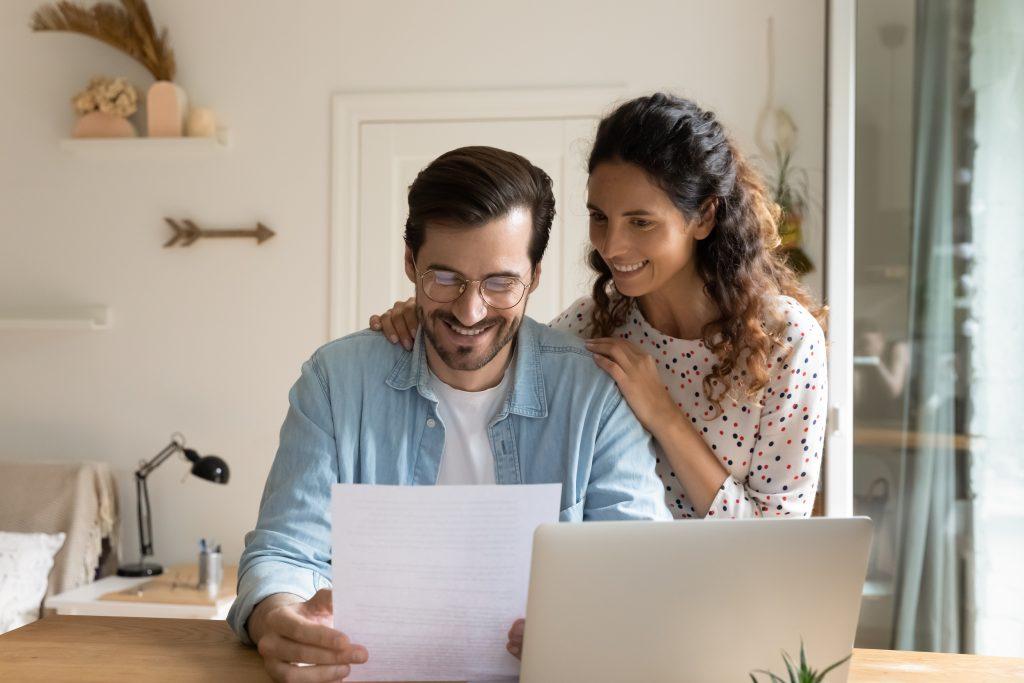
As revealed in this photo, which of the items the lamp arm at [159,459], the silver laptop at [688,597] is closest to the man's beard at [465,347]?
the silver laptop at [688,597]

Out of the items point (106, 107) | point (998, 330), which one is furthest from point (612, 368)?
point (106, 107)

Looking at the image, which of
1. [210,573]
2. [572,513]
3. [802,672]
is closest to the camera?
[802,672]

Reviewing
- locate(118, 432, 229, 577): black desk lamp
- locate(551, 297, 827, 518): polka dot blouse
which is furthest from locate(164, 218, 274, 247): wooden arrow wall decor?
locate(551, 297, 827, 518): polka dot blouse

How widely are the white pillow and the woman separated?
200 centimetres

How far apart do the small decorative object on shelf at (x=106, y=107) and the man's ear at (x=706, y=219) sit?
8.09ft

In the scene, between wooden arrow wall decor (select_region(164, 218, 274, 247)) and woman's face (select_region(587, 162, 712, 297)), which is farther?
wooden arrow wall decor (select_region(164, 218, 274, 247))

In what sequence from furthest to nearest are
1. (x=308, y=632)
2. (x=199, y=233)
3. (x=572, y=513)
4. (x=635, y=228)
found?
(x=199, y=233) → (x=635, y=228) → (x=572, y=513) → (x=308, y=632)

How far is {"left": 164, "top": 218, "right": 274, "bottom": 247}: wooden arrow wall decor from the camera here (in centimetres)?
347

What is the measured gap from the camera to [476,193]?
1.43 m

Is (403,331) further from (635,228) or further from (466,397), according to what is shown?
(635,228)

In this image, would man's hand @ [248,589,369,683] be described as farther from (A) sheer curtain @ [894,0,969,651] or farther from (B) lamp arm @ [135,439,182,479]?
(B) lamp arm @ [135,439,182,479]

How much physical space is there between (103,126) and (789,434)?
2741mm

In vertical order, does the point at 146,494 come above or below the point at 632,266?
below

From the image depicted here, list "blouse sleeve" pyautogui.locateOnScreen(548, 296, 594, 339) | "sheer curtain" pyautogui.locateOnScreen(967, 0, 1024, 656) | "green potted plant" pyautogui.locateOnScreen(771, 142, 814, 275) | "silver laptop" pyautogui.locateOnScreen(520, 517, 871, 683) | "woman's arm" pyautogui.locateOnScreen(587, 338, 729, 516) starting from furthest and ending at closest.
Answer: "green potted plant" pyautogui.locateOnScreen(771, 142, 814, 275)
"sheer curtain" pyautogui.locateOnScreen(967, 0, 1024, 656)
"blouse sleeve" pyautogui.locateOnScreen(548, 296, 594, 339)
"woman's arm" pyautogui.locateOnScreen(587, 338, 729, 516)
"silver laptop" pyautogui.locateOnScreen(520, 517, 871, 683)
